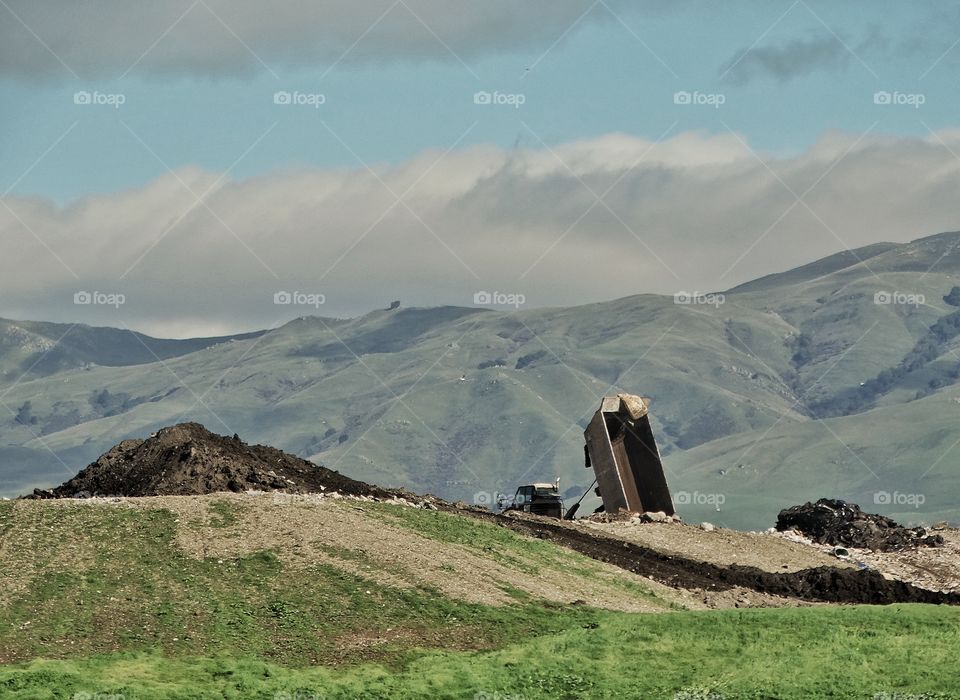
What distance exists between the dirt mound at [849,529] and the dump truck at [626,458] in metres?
4.70

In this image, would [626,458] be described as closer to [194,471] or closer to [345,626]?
[194,471]

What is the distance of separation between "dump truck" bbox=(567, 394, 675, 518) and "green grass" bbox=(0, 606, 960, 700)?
25.6 metres

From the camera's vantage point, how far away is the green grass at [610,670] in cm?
2586

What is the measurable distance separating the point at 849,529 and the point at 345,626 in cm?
2848

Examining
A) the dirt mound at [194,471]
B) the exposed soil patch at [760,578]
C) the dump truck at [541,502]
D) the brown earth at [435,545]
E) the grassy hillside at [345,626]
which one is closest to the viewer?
the grassy hillside at [345,626]

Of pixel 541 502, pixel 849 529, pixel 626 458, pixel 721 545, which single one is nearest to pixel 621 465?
pixel 626 458

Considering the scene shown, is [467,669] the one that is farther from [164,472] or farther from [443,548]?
[164,472]

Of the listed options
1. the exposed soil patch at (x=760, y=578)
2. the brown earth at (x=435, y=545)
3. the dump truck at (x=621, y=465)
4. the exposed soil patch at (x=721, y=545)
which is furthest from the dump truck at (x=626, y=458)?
the exposed soil patch at (x=760, y=578)

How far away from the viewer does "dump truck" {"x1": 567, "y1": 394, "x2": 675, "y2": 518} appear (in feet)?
185

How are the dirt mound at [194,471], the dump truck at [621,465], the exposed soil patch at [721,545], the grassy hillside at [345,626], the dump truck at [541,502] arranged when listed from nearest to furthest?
the grassy hillside at [345,626], the dirt mound at [194,471], the exposed soil patch at [721,545], the dump truck at [621,465], the dump truck at [541,502]

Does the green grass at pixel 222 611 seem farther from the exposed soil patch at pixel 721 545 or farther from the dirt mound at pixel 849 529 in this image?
the dirt mound at pixel 849 529

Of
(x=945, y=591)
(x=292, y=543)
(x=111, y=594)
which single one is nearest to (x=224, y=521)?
(x=292, y=543)

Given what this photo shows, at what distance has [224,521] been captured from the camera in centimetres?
3553

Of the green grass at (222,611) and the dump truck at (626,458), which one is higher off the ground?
the dump truck at (626,458)
